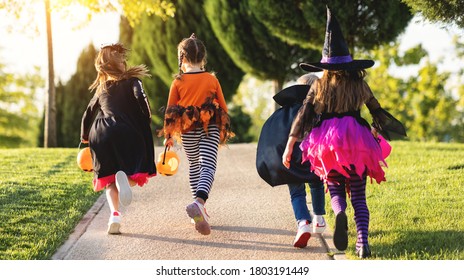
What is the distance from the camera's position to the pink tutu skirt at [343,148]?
4.99 metres

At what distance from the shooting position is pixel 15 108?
3406 cm

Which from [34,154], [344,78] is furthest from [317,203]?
[34,154]

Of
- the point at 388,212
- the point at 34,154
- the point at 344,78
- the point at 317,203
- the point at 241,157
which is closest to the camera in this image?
the point at 344,78

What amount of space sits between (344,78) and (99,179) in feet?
7.88

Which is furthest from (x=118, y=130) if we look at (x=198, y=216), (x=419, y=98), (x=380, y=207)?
(x=419, y=98)

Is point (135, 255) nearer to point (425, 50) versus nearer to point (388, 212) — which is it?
point (388, 212)

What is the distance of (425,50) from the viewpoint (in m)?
32.0

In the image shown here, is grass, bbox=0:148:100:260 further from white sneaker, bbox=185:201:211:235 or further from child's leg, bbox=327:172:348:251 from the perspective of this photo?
child's leg, bbox=327:172:348:251

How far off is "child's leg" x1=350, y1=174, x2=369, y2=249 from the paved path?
33cm

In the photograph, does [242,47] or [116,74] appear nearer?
[116,74]

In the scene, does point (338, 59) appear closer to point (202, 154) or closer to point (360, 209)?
point (360, 209)

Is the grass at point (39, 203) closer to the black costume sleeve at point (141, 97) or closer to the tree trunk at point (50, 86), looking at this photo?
the black costume sleeve at point (141, 97)

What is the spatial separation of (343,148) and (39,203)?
4.07m

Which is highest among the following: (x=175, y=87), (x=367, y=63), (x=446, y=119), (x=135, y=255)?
(x=367, y=63)
